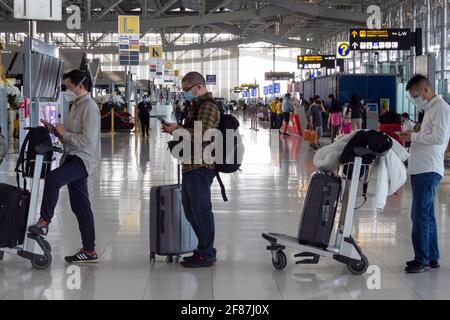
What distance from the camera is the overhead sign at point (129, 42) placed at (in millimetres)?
37250

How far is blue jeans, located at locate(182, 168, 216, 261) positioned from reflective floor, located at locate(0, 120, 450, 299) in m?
0.25

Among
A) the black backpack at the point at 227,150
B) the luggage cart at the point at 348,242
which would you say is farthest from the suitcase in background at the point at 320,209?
the black backpack at the point at 227,150

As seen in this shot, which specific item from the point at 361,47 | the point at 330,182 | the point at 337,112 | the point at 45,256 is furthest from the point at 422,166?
the point at 361,47

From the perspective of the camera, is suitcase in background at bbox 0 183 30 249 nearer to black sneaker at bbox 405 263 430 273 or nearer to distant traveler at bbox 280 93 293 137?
black sneaker at bbox 405 263 430 273

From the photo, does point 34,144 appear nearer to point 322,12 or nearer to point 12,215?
point 12,215

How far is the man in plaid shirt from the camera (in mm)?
7324

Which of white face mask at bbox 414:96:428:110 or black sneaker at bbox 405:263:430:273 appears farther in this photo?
white face mask at bbox 414:96:428:110

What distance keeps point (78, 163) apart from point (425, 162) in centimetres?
303

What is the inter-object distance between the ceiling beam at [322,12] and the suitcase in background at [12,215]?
1386 inches

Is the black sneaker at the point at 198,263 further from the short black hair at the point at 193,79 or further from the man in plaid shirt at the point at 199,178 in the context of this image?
the short black hair at the point at 193,79

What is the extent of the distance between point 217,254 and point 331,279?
57.5 inches

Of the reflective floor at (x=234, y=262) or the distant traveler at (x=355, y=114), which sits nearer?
the reflective floor at (x=234, y=262)

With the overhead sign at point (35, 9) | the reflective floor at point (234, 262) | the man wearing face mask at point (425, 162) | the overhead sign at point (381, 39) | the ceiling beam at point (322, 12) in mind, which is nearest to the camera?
the reflective floor at point (234, 262)

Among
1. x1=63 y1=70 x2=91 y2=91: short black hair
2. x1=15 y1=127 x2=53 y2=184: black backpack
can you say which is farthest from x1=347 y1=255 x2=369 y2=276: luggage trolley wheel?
x1=63 y1=70 x2=91 y2=91: short black hair
